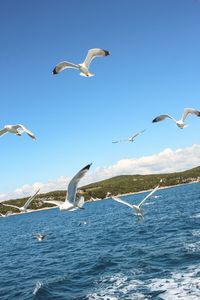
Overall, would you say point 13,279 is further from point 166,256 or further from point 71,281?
point 166,256

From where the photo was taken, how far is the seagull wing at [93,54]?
19.1 meters

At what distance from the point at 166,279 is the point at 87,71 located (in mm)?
13919

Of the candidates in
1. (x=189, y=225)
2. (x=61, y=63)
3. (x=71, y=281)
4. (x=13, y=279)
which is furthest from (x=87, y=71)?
(x=189, y=225)

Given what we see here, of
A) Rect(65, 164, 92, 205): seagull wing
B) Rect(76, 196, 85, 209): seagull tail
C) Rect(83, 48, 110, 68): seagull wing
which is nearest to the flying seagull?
Rect(83, 48, 110, 68): seagull wing

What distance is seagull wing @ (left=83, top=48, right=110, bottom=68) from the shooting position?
19.1 meters

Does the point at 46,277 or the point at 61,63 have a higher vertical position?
the point at 61,63

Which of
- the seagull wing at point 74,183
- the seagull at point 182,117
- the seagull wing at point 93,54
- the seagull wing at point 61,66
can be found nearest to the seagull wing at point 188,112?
the seagull at point 182,117

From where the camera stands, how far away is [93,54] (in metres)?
20.2

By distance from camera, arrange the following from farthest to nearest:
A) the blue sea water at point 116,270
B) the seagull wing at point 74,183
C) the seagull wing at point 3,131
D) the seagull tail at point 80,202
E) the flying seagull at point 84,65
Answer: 1. the blue sea water at point 116,270
2. the flying seagull at point 84,65
3. the seagull wing at point 3,131
4. the seagull tail at point 80,202
5. the seagull wing at point 74,183

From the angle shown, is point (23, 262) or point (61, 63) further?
point (23, 262)

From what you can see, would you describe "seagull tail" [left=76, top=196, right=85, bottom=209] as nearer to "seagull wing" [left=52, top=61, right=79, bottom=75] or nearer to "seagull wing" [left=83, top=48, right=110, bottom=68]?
"seagull wing" [left=52, top=61, right=79, bottom=75]

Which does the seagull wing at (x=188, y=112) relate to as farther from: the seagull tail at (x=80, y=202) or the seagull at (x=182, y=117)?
the seagull tail at (x=80, y=202)

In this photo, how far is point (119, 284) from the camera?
1101 inches

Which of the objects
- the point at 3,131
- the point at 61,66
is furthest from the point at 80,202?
the point at 61,66
